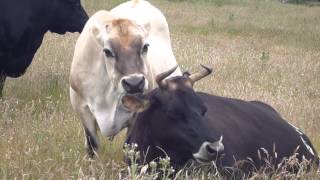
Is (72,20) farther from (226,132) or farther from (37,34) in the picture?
(226,132)

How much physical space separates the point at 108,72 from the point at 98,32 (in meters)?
0.37

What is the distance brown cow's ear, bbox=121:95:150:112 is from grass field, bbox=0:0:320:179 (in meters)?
0.49

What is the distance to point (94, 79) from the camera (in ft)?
21.5

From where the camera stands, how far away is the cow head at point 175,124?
5.29 metres

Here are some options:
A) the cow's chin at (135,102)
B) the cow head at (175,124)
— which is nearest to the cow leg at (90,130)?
the cow head at (175,124)

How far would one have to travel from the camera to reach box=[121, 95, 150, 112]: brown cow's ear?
548 centimetres

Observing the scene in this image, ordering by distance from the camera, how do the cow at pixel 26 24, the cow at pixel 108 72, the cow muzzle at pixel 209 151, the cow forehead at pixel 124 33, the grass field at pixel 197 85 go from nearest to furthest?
the cow muzzle at pixel 209 151, the grass field at pixel 197 85, the cow at pixel 108 72, the cow forehead at pixel 124 33, the cow at pixel 26 24

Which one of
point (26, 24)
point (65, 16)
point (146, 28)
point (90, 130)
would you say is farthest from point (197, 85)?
point (90, 130)

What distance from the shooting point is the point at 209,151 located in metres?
5.19

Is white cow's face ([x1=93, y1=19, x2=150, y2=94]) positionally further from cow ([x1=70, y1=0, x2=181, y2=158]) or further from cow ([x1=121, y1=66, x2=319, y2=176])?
cow ([x1=121, y1=66, x2=319, y2=176])

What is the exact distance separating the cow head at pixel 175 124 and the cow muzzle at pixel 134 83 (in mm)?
221

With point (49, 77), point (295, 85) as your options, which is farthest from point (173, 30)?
point (49, 77)

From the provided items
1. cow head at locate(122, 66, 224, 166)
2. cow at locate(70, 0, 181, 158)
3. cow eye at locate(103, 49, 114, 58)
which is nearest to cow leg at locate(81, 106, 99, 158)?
cow at locate(70, 0, 181, 158)

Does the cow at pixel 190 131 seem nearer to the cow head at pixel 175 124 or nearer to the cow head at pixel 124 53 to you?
the cow head at pixel 175 124
